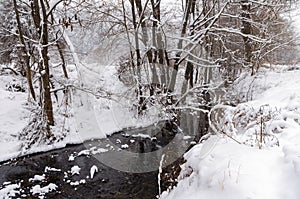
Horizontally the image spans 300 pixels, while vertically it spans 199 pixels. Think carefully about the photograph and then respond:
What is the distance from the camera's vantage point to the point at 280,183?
89.8 inches

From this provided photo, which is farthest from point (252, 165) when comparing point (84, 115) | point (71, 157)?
point (84, 115)

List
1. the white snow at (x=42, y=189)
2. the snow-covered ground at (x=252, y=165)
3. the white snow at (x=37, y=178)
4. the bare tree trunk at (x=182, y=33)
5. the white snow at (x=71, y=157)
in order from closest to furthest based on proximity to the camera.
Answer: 1. the snow-covered ground at (x=252, y=165)
2. the white snow at (x=42, y=189)
3. the white snow at (x=37, y=178)
4. the white snow at (x=71, y=157)
5. the bare tree trunk at (x=182, y=33)

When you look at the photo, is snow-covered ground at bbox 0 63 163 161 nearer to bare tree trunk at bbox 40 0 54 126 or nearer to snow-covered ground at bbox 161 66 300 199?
bare tree trunk at bbox 40 0 54 126

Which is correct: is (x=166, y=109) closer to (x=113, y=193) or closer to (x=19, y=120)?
(x=113, y=193)

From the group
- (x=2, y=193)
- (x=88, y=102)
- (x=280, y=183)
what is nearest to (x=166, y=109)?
(x=88, y=102)

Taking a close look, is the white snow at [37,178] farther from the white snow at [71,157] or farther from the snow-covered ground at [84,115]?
the snow-covered ground at [84,115]

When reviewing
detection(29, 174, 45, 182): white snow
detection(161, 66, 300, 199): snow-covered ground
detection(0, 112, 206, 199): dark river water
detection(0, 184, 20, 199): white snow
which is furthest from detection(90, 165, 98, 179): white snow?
detection(161, 66, 300, 199): snow-covered ground

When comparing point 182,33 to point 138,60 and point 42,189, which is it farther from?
point 42,189

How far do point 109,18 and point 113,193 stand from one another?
6206 millimetres

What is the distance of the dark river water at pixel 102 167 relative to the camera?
16.9ft

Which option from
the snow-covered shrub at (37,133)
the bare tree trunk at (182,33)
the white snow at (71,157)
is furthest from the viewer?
the bare tree trunk at (182,33)

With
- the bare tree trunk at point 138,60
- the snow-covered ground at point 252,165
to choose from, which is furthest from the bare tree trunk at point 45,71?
the snow-covered ground at point 252,165

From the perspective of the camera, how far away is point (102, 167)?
617 centimetres

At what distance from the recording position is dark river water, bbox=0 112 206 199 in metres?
5.14
